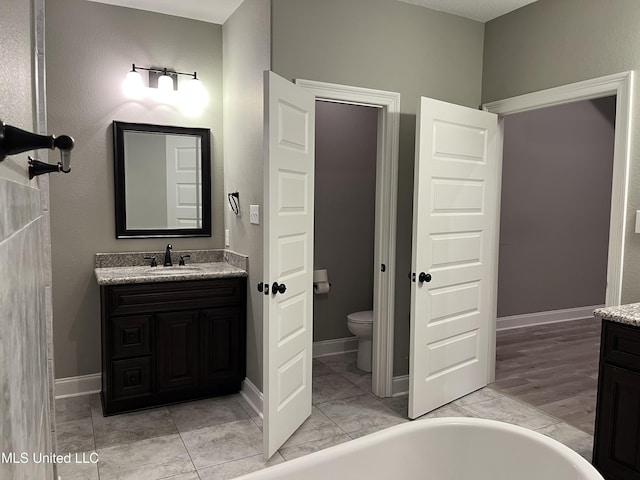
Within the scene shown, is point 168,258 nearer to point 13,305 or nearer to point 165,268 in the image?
point 165,268

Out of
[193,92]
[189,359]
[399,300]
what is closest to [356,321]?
[399,300]

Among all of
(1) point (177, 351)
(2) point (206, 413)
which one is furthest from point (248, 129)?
(2) point (206, 413)

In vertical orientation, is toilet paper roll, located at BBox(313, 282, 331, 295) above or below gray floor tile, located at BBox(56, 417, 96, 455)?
above

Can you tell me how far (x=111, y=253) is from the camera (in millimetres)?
3619

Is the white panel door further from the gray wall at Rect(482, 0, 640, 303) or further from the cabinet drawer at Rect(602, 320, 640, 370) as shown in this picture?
the cabinet drawer at Rect(602, 320, 640, 370)

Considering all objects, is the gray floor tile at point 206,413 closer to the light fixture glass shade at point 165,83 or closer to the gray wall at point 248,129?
the gray wall at point 248,129

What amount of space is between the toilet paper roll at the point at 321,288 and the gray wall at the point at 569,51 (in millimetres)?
2042

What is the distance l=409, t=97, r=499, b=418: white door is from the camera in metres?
3.19

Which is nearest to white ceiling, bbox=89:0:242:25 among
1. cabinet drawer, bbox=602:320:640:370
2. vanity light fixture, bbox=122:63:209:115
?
vanity light fixture, bbox=122:63:209:115

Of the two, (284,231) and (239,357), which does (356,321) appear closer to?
(239,357)

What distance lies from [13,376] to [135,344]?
119 inches

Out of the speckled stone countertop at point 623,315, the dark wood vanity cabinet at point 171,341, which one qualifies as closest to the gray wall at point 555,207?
the speckled stone countertop at point 623,315

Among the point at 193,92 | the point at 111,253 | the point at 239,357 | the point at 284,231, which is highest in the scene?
the point at 193,92

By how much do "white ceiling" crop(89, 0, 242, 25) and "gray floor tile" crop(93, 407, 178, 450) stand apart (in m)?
2.79
